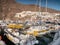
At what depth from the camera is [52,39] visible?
12.9ft

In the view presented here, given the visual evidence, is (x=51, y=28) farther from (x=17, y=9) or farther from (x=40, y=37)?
(x=17, y=9)

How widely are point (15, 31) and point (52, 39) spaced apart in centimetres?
73

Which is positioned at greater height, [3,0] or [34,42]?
[3,0]

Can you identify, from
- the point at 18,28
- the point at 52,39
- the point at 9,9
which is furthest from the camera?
the point at 9,9

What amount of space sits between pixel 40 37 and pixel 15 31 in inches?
20.7

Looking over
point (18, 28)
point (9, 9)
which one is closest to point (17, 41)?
point (18, 28)

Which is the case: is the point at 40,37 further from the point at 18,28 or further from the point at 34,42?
the point at 18,28

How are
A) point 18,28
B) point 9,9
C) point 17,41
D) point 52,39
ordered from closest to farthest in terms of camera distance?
point 17,41, point 52,39, point 18,28, point 9,9

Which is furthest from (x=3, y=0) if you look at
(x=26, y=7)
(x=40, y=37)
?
(x=40, y=37)

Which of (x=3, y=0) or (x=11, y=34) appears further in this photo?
(x=3, y=0)

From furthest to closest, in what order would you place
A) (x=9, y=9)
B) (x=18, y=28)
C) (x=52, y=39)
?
(x=9, y=9) → (x=18, y=28) → (x=52, y=39)

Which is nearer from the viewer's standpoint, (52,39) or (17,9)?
(52,39)

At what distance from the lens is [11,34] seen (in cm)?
385

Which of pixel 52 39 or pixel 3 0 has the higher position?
pixel 3 0
